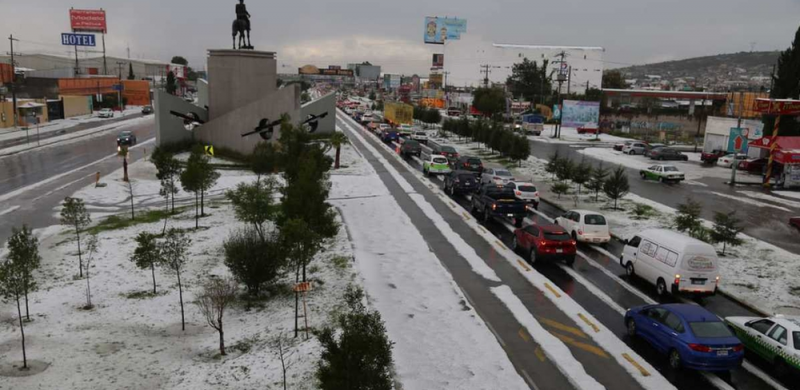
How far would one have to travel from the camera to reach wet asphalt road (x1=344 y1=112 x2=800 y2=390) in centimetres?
1280

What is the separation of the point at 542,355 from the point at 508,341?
1.03m

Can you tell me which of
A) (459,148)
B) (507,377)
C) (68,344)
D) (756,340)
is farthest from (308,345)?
(459,148)

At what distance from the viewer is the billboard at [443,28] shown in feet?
636

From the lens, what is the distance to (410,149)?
176 ft

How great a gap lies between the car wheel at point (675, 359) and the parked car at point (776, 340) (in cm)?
222

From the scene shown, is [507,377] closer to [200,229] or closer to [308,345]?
[308,345]

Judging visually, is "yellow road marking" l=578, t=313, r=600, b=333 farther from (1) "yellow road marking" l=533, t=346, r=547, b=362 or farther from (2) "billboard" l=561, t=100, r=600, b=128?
(2) "billboard" l=561, t=100, r=600, b=128

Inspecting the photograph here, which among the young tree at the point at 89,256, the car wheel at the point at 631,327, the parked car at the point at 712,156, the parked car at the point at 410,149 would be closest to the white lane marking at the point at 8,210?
the young tree at the point at 89,256

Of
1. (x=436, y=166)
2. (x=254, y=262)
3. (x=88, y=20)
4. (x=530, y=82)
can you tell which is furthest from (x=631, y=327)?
(x=88, y=20)

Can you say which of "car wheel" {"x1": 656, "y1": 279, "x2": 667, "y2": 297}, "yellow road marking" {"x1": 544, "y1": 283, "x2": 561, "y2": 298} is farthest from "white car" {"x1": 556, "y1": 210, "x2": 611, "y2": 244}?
"yellow road marking" {"x1": 544, "y1": 283, "x2": 561, "y2": 298}

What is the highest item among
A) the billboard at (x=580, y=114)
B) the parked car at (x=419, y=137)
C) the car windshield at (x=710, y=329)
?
the billboard at (x=580, y=114)

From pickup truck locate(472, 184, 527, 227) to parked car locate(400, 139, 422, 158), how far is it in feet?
81.6

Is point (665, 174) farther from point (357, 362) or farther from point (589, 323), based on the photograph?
point (357, 362)

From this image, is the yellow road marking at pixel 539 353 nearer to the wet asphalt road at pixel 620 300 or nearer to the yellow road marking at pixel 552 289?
the wet asphalt road at pixel 620 300
